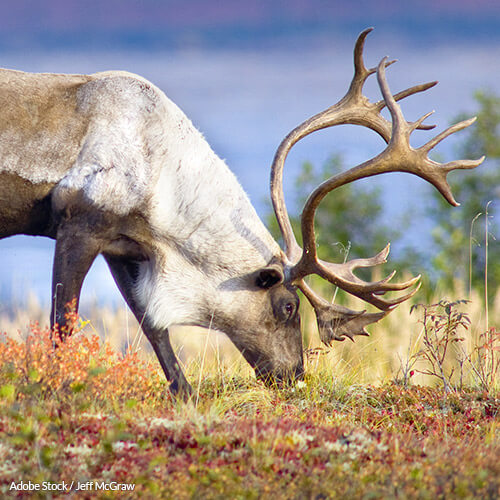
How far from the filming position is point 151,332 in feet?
20.8

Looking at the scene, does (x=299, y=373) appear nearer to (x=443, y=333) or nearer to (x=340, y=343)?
(x=443, y=333)

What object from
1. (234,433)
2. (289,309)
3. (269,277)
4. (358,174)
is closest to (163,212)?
(269,277)

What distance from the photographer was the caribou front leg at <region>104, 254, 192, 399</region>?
628 cm

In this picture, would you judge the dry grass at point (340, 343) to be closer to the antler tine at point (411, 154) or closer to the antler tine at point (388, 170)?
the antler tine at point (388, 170)

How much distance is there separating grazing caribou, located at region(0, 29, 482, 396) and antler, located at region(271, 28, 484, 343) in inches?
0.5

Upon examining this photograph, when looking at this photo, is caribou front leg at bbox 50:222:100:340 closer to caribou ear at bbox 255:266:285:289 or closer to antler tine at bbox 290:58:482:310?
caribou ear at bbox 255:266:285:289

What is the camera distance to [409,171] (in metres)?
6.27

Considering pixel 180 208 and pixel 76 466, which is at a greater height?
pixel 180 208

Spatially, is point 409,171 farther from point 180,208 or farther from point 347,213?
point 347,213

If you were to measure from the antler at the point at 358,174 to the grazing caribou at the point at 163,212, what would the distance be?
12 mm

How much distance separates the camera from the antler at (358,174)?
20.2ft

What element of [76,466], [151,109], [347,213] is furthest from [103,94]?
[347,213]

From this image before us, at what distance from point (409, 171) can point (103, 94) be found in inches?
105

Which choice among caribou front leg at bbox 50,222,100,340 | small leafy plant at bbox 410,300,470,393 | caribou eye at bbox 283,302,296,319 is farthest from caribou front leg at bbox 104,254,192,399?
small leafy plant at bbox 410,300,470,393
